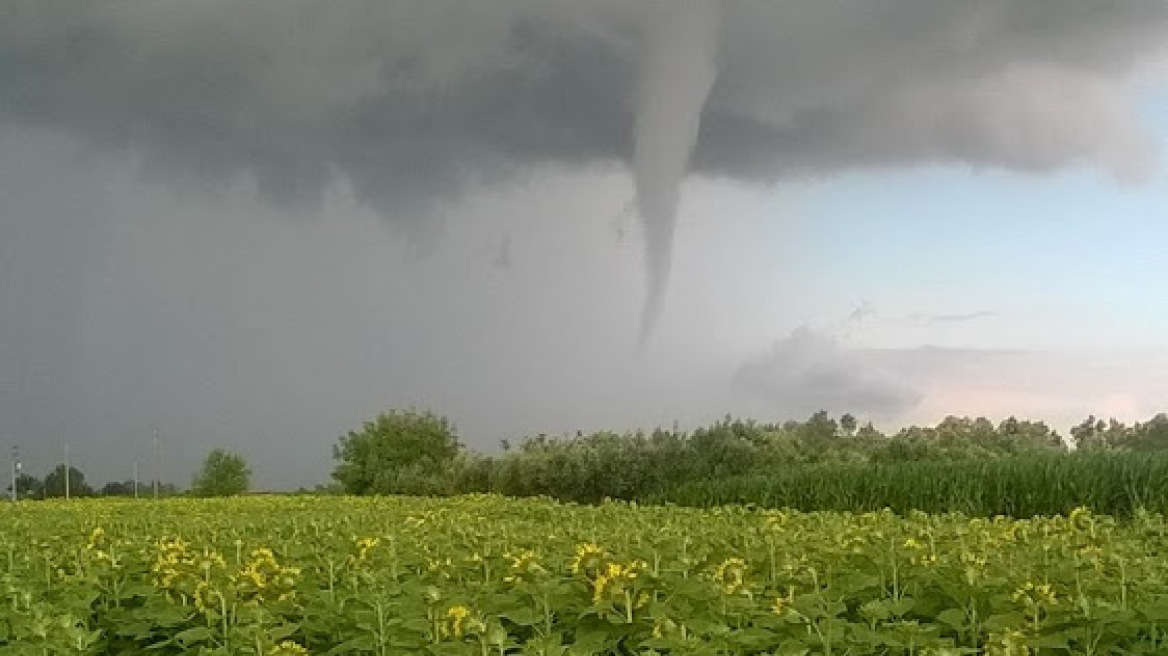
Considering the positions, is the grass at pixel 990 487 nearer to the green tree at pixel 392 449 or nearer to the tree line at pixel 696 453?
the tree line at pixel 696 453

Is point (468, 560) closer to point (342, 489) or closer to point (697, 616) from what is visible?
point (697, 616)

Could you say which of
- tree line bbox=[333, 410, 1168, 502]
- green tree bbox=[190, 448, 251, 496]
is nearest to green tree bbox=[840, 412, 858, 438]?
tree line bbox=[333, 410, 1168, 502]

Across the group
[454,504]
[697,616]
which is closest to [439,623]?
[697,616]

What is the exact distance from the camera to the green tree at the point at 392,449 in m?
33.9

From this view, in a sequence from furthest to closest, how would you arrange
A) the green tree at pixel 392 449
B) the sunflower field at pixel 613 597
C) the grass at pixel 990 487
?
the green tree at pixel 392 449
the grass at pixel 990 487
the sunflower field at pixel 613 597

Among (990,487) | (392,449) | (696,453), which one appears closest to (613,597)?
(990,487)

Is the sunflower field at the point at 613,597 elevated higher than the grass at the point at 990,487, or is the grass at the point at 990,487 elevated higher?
the grass at the point at 990,487

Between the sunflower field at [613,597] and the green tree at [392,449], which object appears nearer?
the sunflower field at [613,597]

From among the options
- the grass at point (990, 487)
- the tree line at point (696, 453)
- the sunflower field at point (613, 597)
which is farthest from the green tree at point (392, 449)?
the sunflower field at point (613, 597)

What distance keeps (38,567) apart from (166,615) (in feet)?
7.97

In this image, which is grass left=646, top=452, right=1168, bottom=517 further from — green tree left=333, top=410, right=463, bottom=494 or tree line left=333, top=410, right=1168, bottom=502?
green tree left=333, top=410, right=463, bottom=494

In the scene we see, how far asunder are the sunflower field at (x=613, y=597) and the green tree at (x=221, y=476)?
32578mm

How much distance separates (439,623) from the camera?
438 cm

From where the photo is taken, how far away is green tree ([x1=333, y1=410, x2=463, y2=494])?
33.9m
